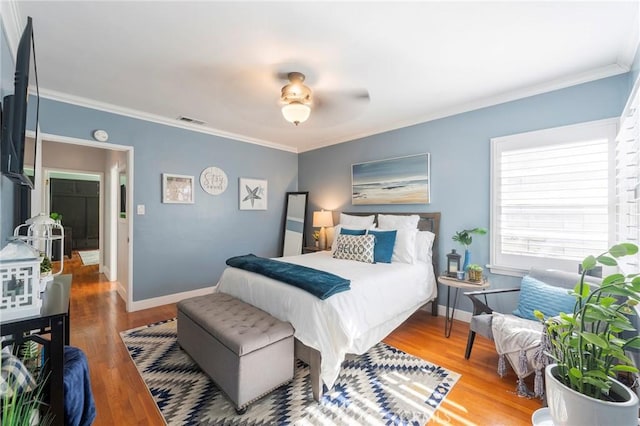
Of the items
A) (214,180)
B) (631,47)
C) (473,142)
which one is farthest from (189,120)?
(631,47)

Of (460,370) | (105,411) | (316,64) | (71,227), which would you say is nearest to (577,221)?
(460,370)

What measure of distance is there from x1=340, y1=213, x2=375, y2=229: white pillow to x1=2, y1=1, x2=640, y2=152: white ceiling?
4.78ft

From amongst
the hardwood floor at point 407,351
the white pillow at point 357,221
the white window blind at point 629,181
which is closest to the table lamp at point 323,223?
the white pillow at point 357,221

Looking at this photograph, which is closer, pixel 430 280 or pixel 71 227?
pixel 430 280

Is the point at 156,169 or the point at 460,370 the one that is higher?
the point at 156,169

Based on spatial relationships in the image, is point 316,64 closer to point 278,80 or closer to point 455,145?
point 278,80

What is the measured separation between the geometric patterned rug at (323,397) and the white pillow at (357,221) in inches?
67.9

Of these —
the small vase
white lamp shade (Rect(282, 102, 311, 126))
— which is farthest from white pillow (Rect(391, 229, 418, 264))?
white lamp shade (Rect(282, 102, 311, 126))

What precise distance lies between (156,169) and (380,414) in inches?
151

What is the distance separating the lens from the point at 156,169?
3785mm

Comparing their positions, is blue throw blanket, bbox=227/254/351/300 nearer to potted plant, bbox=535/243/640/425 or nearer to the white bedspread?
the white bedspread

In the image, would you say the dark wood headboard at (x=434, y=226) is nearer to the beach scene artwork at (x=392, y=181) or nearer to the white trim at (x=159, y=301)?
the beach scene artwork at (x=392, y=181)

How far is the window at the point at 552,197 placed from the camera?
2.47 meters

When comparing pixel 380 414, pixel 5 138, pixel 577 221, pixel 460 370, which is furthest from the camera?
pixel 577 221
